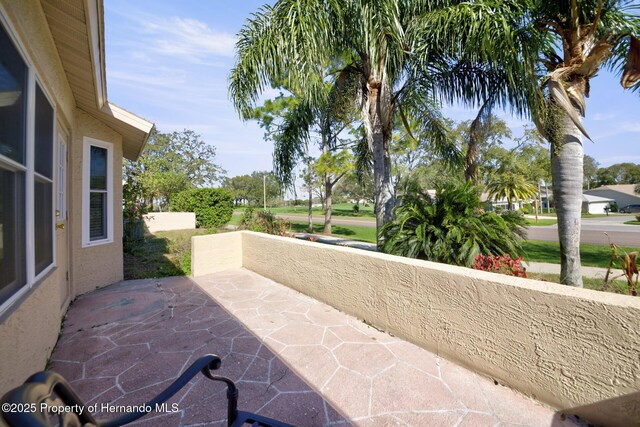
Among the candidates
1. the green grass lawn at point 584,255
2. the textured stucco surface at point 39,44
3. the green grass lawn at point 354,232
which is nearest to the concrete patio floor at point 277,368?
the textured stucco surface at point 39,44

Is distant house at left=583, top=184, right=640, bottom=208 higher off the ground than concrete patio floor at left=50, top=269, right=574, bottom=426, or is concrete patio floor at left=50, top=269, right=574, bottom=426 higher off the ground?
distant house at left=583, top=184, right=640, bottom=208

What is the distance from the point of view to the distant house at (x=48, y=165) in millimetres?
1838

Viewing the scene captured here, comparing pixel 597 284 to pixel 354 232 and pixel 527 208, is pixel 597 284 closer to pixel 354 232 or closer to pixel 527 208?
pixel 527 208

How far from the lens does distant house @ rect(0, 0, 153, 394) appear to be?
1.84 m

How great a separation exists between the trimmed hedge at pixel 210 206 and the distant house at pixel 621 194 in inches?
2677

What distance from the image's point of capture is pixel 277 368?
278 centimetres

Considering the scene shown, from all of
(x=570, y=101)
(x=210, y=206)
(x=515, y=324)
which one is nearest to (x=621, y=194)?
(x=570, y=101)

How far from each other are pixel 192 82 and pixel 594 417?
1014cm

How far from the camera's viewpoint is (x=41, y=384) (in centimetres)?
75

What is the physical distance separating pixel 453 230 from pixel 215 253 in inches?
206

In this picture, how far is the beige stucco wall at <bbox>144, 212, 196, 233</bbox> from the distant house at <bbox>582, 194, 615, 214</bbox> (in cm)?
6066

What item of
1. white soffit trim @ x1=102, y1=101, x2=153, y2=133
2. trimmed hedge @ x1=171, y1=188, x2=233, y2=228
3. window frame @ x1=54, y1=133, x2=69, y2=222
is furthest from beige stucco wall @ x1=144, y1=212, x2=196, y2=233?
Answer: window frame @ x1=54, y1=133, x2=69, y2=222

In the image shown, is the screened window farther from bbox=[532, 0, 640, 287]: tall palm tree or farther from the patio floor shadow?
bbox=[532, 0, 640, 287]: tall palm tree

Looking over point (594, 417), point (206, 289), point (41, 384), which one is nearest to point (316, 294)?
point (206, 289)
